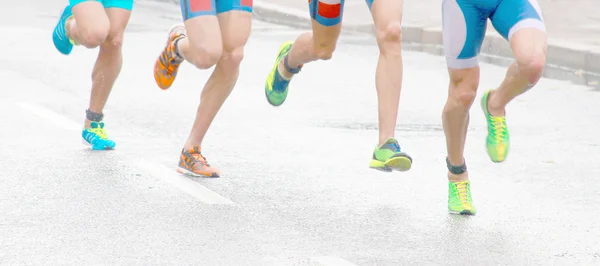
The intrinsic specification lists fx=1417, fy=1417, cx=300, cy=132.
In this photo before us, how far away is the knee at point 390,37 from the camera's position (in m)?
7.07

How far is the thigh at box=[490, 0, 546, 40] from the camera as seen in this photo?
250 inches

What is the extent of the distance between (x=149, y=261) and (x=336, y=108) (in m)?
5.51

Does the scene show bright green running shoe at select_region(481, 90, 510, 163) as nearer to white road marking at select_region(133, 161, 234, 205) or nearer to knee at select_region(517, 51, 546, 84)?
knee at select_region(517, 51, 546, 84)

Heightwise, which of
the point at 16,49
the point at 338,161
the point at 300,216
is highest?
the point at 300,216

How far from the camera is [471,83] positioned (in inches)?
261

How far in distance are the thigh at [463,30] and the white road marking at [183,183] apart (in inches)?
55.9

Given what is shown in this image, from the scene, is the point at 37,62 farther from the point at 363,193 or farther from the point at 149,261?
the point at 149,261

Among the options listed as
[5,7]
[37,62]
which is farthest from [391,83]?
[5,7]

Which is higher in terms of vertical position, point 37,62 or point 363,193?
point 363,193

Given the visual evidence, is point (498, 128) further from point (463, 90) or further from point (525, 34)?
point (525, 34)

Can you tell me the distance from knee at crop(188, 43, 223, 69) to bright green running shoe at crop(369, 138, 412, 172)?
3.39 ft

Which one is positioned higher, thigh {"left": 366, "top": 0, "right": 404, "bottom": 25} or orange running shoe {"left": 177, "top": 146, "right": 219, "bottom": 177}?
thigh {"left": 366, "top": 0, "right": 404, "bottom": 25}

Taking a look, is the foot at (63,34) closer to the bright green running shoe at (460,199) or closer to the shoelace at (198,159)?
the shoelace at (198,159)

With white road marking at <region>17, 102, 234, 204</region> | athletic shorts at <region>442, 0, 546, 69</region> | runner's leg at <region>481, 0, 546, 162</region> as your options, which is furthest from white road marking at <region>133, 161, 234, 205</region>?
runner's leg at <region>481, 0, 546, 162</region>
